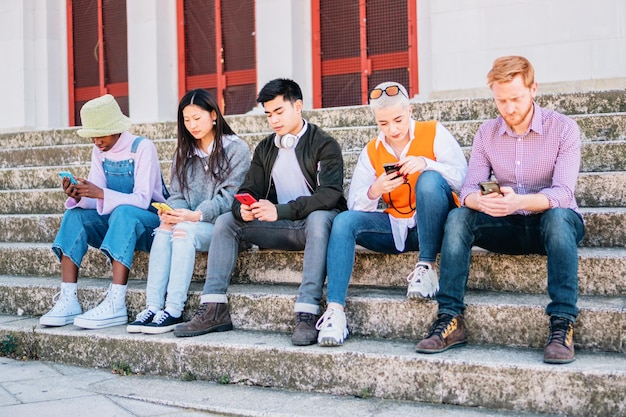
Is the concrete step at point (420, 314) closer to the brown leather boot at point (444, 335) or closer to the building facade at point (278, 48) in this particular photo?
the brown leather boot at point (444, 335)

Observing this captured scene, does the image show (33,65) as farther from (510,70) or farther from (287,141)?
(510,70)

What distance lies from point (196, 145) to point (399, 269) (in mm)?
1525

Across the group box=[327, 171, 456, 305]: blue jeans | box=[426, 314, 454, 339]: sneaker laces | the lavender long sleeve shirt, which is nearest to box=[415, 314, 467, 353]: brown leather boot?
box=[426, 314, 454, 339]: sneaker laces

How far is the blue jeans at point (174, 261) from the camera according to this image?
13.1 ft

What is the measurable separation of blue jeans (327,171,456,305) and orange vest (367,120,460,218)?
6.2 inches

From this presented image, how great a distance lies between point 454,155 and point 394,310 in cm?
89

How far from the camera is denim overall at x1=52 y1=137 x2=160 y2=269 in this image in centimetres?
420

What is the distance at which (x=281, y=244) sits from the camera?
398 centimetres

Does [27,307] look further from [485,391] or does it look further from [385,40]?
[385,40]

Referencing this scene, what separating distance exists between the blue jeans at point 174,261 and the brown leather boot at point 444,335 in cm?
145

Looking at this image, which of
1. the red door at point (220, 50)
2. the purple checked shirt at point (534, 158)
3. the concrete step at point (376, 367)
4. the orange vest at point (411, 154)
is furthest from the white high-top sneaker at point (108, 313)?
the red door at point (220, 50)

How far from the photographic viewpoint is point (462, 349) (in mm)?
3275

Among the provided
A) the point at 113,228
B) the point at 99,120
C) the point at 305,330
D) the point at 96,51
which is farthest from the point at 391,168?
the point at 96,51

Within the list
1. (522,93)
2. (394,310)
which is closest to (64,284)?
(394,310)
